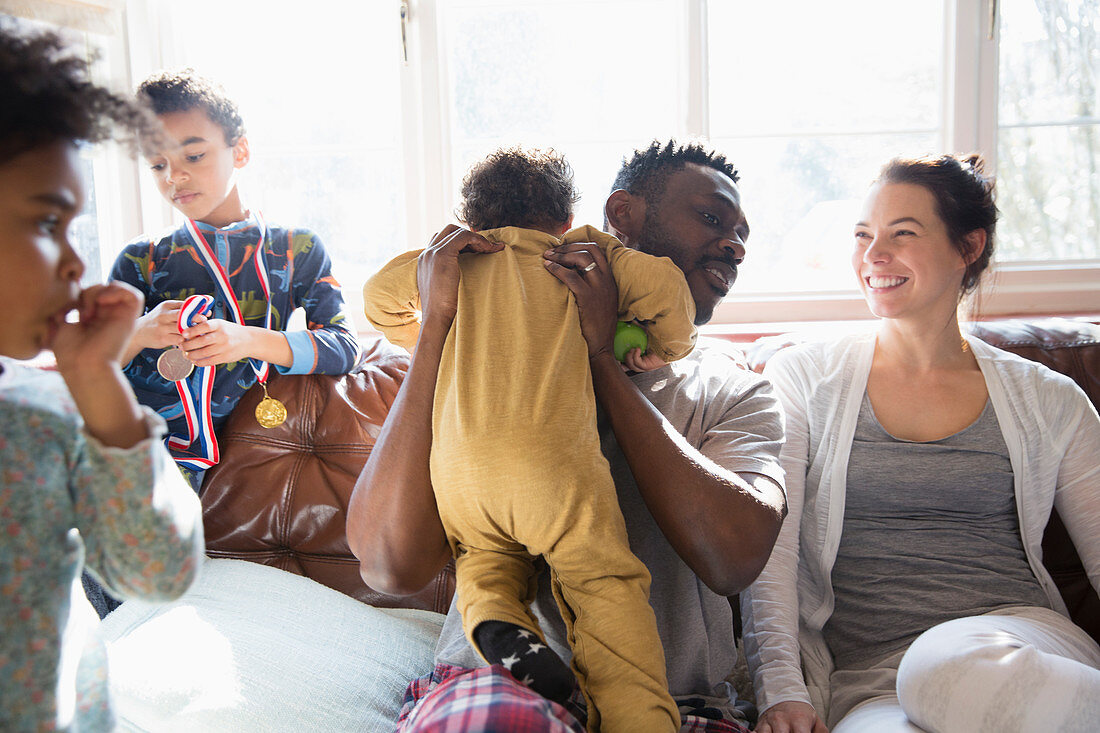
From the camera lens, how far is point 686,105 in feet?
7.63

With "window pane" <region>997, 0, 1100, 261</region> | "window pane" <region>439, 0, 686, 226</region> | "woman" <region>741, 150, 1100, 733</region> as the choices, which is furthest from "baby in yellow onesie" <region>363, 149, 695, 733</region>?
"window pane" <region>997, 0, 1100, 261</region>

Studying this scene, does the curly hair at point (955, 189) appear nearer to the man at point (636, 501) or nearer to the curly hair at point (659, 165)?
the curly hair at point (659, 165)

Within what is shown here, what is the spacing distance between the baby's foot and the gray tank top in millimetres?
777

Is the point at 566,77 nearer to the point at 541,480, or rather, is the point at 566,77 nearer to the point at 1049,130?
the point at 1049,130

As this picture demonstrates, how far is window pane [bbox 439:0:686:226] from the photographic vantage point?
2.37m

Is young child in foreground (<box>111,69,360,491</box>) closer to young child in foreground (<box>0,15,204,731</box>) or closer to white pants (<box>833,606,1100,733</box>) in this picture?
young child in foreground (<box>0,15,204,731</box>)

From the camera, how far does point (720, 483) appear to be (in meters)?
1.07

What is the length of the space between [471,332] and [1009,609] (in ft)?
3.52

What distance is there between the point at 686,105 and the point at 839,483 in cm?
130

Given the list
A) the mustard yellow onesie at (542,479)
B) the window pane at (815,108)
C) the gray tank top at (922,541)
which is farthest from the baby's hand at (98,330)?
the window pane at (815,108)

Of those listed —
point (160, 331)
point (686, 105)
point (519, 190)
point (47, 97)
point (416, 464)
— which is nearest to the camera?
point (47, 97)

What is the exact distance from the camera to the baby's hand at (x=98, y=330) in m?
0.47

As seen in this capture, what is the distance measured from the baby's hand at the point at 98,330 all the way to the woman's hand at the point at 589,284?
639 millimetres

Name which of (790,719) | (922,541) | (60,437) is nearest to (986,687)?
(790,719)
